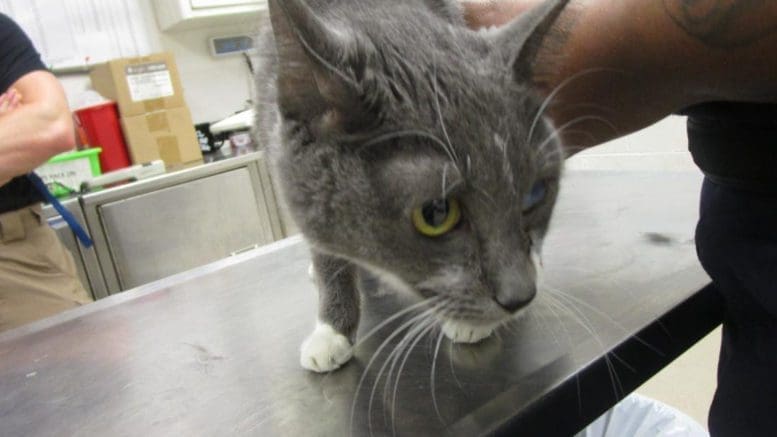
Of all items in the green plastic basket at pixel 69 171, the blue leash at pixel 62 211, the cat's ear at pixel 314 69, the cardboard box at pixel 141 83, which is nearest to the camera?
the cat's ear at pixel 314 69

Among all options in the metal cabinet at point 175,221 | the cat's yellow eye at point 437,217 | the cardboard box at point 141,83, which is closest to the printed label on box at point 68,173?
the metal cabinet at point 175,221

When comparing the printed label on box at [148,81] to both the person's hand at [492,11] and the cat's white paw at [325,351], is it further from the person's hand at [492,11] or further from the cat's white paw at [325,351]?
the cat's white paw at [325,351]

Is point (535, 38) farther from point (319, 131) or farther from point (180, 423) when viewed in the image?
point (180, 423)

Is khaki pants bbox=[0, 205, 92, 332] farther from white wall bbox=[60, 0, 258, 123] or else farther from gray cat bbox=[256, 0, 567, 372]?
white wall bbox=[60, 0, 258, 123]

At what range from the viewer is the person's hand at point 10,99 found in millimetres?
1502

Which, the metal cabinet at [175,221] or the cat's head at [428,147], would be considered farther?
the metal cabinet at [175,221]

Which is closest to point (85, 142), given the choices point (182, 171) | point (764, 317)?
point (182, 171)

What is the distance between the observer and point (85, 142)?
2449mm

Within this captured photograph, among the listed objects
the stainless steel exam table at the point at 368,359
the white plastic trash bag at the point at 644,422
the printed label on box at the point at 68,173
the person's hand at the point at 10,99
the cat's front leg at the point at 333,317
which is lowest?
the white plastic trash bag at the point at 644,422

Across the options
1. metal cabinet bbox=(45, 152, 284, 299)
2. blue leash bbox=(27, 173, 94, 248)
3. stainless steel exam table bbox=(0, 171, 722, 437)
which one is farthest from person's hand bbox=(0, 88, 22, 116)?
stainless steel exam table bbox=(0, 171, 722, 437)

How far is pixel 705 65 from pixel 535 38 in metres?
0.16

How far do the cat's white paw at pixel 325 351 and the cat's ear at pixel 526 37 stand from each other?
37 centimetres

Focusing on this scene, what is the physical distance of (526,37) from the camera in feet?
1.80

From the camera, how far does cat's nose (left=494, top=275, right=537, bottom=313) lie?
53 cm
